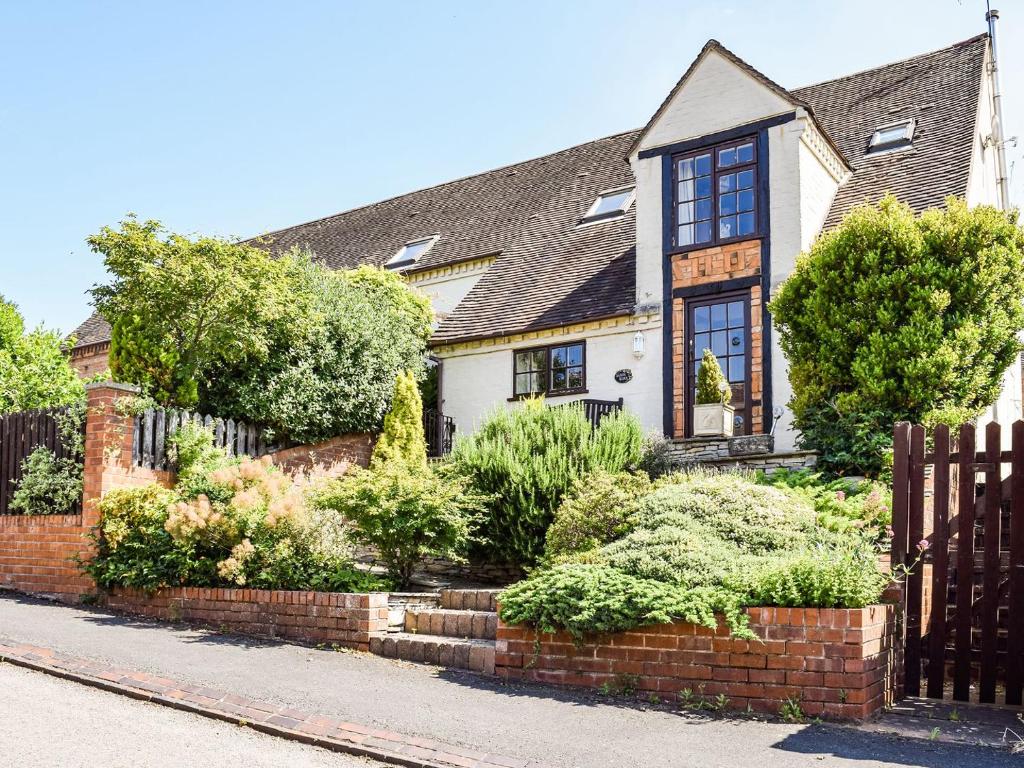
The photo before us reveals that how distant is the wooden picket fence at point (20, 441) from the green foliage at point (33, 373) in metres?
4.24

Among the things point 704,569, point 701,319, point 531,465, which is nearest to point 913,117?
point 701,319

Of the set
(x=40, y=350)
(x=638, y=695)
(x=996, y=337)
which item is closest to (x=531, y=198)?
(x=40, y=350)

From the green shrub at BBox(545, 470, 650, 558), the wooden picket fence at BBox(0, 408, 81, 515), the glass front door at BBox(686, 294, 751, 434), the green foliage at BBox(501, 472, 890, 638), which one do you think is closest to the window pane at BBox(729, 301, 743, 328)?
the glass front door at BBox(686, 294, 751, 434)

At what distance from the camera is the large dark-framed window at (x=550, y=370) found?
17.3 m

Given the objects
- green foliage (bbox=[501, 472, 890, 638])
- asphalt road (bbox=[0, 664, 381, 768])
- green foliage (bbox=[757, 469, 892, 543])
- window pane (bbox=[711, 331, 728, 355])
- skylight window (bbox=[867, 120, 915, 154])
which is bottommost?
asphalt road (bbox=[0, 664, 381, 768])

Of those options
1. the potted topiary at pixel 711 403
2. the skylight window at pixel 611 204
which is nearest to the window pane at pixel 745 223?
the potted topiary at pixel 711 403

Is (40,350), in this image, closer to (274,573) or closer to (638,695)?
(274,573)

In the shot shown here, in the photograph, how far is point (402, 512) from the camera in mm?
10188

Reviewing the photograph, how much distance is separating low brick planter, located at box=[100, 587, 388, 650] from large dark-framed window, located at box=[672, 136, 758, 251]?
915 centimetres

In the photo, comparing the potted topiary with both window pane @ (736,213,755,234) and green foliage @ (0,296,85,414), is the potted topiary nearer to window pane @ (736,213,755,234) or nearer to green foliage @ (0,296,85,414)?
window pane @ (736,213,755,234)

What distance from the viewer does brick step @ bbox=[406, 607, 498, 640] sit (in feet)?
29.5

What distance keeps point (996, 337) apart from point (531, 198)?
41.9ft

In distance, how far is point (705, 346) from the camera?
16.1 meters

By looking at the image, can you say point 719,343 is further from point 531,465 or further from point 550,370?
point 531,465
